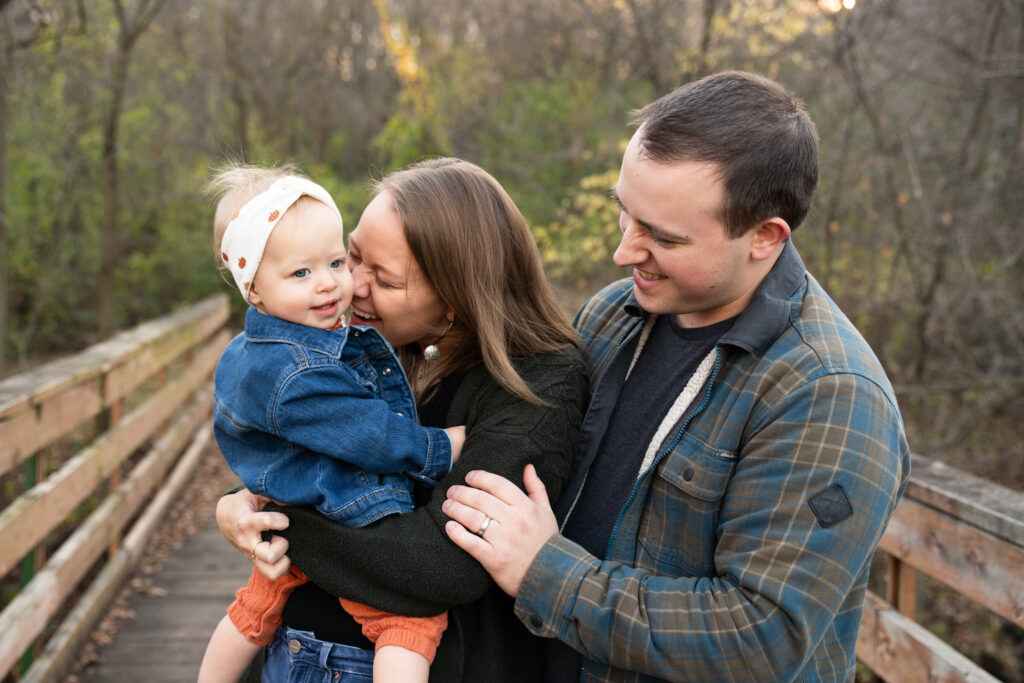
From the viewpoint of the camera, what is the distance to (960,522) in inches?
90.4

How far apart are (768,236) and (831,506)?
544 millimetres

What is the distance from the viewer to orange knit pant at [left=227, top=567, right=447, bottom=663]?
169 cm

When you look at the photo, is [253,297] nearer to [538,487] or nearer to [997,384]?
[538,487]

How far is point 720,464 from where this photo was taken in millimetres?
1584

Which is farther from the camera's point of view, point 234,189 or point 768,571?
point 234,189

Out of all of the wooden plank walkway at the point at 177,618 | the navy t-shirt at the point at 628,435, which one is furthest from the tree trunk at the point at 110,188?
the navy t-shirt at the point at 628,435

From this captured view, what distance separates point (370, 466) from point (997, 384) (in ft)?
17.2

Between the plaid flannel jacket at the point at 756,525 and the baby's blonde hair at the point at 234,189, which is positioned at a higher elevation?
the baby's blonde hair at the point at 234,189

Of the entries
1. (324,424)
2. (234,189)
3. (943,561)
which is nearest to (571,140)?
(943,561)

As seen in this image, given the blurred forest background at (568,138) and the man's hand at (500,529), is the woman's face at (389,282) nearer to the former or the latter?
the man's hand at (500,529)

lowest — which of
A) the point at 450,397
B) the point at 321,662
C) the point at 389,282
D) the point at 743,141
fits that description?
the point at 321,662

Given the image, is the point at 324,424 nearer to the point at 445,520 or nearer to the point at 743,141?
the point at 445,520

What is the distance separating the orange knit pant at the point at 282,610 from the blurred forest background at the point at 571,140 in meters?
1.20

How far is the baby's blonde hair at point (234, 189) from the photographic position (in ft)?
6.25
